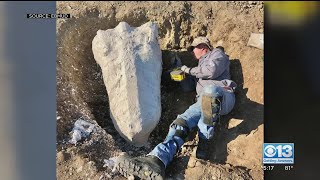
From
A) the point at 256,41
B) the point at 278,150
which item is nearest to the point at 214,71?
the point at 256,41

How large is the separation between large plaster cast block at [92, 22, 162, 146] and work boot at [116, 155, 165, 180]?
15 cm

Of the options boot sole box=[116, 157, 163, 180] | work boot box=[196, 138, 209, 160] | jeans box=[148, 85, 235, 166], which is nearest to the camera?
boot sole box=[116, 157, 163, 180]

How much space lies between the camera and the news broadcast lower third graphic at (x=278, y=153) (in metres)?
2.59

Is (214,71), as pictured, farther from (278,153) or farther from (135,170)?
(135,170)

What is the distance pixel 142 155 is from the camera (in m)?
2.59

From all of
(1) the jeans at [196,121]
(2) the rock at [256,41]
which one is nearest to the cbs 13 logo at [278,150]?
(1) the jeans at [196,121]

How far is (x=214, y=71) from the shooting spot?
2.67 meters

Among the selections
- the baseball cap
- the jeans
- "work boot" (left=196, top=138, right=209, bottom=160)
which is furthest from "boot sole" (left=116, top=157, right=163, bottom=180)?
the baseball cap

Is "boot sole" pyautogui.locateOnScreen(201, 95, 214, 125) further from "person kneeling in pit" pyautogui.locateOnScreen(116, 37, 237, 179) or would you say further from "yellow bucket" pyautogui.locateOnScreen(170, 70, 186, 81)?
"yellow bucket" pyautogui.locateOnScreen(170, 70, 186, 81)

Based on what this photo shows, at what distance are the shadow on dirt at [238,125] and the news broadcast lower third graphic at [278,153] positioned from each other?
0.15 m

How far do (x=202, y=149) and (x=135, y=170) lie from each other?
412mm

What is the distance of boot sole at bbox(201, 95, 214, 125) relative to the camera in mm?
2564

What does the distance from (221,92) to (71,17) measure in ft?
2.64

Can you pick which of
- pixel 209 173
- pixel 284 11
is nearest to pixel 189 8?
pixel 284 11
